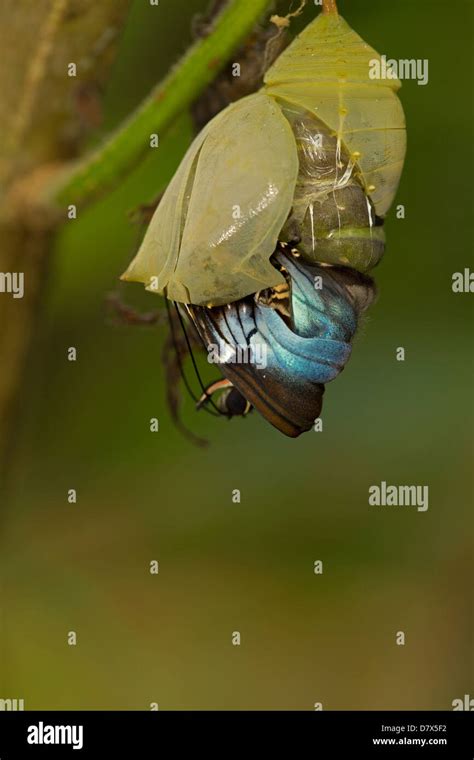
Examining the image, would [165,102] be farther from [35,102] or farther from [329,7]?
[35,102]

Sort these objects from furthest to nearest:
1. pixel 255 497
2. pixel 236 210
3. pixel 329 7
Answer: pixel 255 497, pixel 329 7, pixel 236 210

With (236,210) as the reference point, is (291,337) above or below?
below

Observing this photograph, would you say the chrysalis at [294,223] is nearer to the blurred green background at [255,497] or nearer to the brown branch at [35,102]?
the brown branch at [35,102]

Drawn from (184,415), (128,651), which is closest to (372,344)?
(184,415)

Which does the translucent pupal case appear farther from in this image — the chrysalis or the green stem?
the green stem

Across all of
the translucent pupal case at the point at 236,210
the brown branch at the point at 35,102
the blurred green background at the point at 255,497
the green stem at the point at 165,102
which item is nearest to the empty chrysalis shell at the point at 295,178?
the translucent pupal case at the point at 236,210

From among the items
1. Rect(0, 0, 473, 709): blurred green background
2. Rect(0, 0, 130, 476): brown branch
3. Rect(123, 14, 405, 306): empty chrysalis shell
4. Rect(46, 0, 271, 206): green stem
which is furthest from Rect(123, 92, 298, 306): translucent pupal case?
Rect(0, 0, 473, 709): blurred green background

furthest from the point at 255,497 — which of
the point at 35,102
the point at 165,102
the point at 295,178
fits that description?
the point at 295,178
